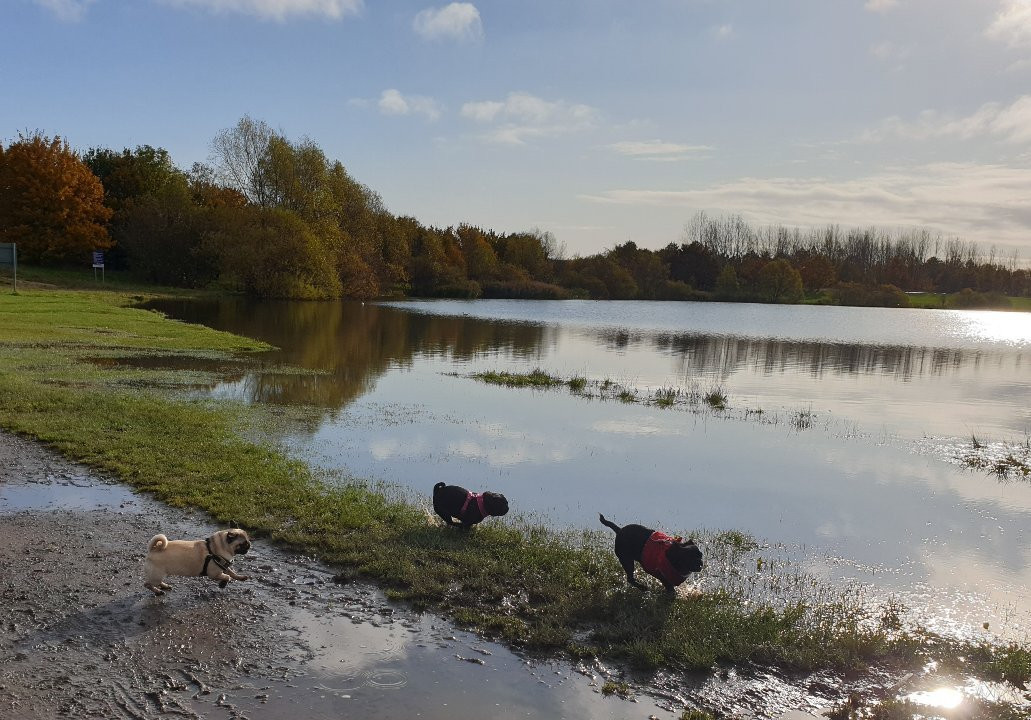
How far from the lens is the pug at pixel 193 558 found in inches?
283

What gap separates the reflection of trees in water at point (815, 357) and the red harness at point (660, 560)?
24.6 meters

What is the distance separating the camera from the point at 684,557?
7.66 meters

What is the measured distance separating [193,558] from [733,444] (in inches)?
523

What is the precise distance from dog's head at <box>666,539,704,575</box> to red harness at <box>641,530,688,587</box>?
0.05 metres

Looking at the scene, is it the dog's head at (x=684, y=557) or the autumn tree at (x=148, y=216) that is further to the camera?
the autumn tree at (x=148, y=216)

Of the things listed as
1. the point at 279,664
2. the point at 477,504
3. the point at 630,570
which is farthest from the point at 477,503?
the point at 279,664

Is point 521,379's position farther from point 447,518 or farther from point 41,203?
point 41,203

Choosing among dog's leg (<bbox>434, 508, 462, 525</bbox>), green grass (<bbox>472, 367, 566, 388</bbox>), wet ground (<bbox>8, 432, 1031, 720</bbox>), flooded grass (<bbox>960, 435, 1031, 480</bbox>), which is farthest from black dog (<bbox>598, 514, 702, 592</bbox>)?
green grass (<bbox>472, 367, 566, 388</bbox>)

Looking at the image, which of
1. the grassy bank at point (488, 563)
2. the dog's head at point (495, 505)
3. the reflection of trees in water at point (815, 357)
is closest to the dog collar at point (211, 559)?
the grassy bank at point (488, 563)

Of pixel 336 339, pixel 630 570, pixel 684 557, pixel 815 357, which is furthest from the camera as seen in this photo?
pixel 815 357

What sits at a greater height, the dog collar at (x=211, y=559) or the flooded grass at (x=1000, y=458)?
the dog collar at (x=211, y=559)

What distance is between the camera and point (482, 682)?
6.20 m

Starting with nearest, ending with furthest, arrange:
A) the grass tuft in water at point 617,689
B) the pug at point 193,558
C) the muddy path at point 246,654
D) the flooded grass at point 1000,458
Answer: the muddy path at point 246,654 < the grass tuft in water at point 617,689 < the pug at point 193,558 < the flooded grass at point 1000,458

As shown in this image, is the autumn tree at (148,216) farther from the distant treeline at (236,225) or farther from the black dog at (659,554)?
the black dog at (659,554)
